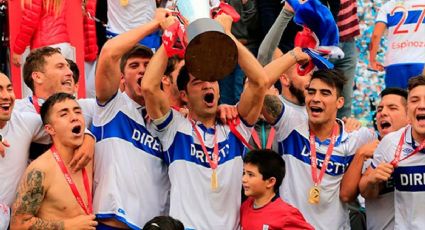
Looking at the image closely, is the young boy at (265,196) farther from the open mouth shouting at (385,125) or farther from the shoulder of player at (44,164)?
the shoulder of player at (44,164)

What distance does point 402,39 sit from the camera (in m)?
11.1

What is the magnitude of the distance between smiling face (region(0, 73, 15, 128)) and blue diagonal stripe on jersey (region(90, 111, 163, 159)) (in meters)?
0.62

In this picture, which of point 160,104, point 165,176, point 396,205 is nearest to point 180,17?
point 160,104

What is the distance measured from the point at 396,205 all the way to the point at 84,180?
2.19 metres

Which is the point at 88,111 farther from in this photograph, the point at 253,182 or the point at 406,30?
the point at 406,30

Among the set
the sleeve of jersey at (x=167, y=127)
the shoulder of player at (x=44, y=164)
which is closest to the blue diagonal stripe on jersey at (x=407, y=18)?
the sleeve of jersey at (x=167, y=127)

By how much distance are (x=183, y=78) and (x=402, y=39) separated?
3637 mm

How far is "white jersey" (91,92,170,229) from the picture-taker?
25.9 feet

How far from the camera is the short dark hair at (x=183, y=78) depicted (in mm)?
8076

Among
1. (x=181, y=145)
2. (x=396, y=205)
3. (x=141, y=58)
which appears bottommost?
(x=396, y=205)

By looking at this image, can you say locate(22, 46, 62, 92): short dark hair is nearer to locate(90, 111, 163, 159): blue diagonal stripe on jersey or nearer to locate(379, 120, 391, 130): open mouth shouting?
locate(90, 111, 163, 159): blue diagonal stripe on jersey

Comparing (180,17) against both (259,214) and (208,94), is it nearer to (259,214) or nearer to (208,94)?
(208,94)

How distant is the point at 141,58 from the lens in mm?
8195

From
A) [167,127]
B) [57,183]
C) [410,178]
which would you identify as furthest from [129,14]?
[410,178]
